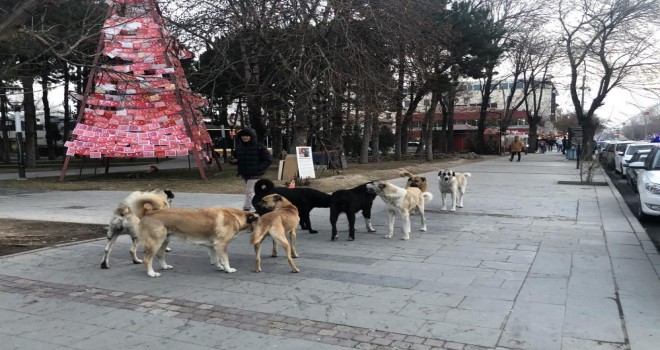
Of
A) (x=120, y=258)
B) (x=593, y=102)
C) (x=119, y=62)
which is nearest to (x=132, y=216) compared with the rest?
(x=120, y=258)

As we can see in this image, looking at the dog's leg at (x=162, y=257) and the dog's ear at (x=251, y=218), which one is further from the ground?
the dog's ear at (x=251, y=218)

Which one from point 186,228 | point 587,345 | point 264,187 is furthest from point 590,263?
point 186,228

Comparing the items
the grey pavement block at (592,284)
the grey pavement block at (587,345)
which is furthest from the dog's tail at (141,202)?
the grey pavement block at (592,284)

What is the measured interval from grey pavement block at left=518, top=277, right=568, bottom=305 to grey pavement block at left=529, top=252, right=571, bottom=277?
235 millimetres

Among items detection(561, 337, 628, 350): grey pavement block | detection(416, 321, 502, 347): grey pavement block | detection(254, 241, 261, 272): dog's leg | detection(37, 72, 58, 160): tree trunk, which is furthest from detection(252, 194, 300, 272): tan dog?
detection(37, 72, 58, 160): tree trunk

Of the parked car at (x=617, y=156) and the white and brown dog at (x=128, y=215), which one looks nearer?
the white and brown dog at (x=128, y=215)

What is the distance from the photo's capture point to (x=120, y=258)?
7.34 metres

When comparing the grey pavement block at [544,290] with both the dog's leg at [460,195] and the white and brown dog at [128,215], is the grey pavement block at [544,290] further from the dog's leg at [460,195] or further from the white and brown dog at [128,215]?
the dog's leg at [460,195]

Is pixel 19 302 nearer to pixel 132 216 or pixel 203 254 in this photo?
pixel 132 216

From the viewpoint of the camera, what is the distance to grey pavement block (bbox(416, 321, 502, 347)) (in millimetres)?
4137

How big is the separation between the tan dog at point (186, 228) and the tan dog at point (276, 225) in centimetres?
29

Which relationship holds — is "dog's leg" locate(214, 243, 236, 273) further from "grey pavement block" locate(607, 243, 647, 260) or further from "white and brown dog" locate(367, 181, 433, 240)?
"grey pavement block" locate(607, 243, 647, 260)

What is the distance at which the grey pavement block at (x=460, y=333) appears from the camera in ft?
13.6

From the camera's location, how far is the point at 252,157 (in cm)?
984
